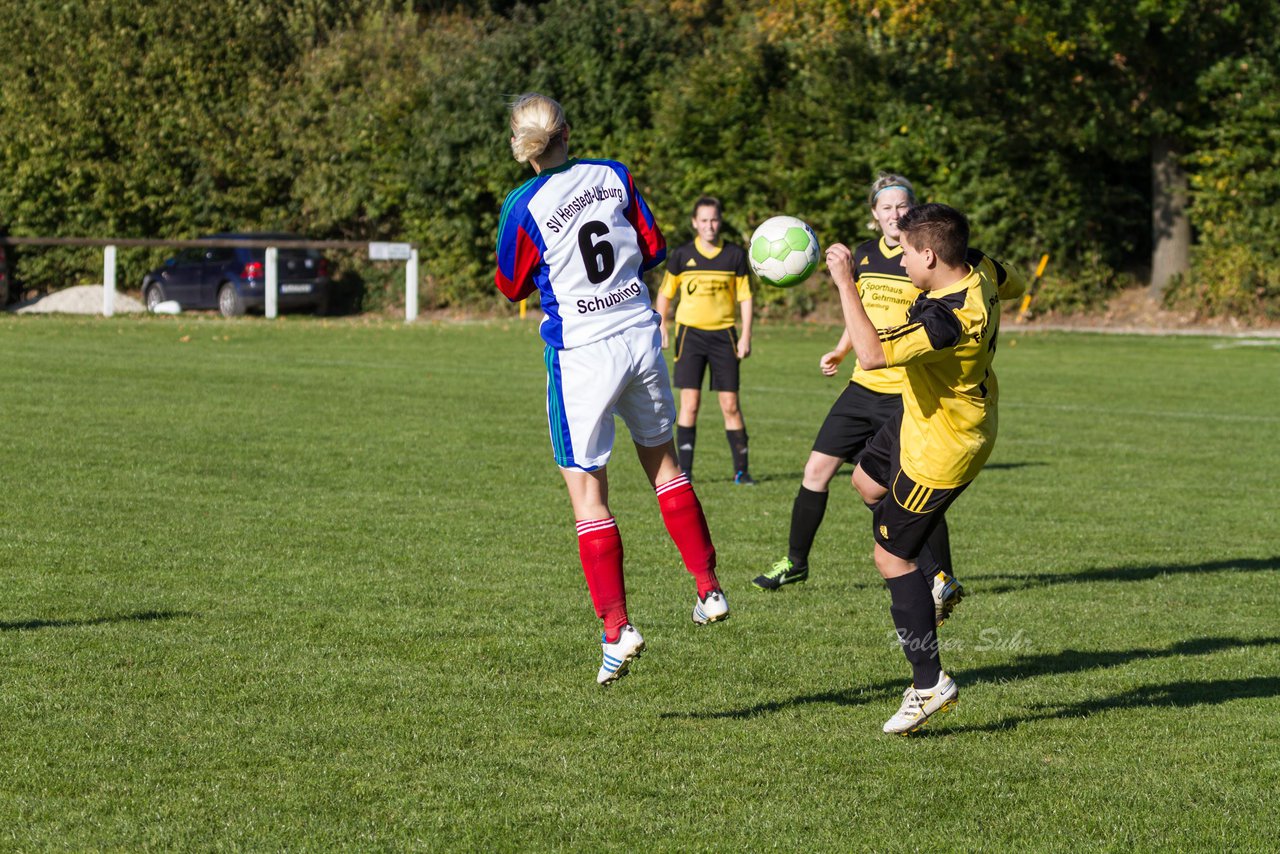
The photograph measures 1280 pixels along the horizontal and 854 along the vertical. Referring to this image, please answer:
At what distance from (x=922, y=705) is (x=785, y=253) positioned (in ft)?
7.68

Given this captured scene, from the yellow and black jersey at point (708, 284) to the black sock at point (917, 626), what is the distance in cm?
725

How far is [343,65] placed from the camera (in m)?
38.7

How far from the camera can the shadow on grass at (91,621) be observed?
6.75 meters

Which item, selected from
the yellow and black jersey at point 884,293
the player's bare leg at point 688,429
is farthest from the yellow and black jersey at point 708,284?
the yellow and black jersey at point 884,293

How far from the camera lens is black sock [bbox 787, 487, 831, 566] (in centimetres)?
784

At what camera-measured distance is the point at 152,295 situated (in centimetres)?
3444

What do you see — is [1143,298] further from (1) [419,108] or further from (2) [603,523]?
(2) [603,523]

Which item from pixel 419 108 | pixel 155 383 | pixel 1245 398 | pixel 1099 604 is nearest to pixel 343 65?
pixel 419 108

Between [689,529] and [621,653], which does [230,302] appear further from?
[621,653]

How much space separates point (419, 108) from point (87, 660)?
32240mm

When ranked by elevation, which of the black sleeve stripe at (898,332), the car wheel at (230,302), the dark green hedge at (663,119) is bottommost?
the car wheel at (230,302)

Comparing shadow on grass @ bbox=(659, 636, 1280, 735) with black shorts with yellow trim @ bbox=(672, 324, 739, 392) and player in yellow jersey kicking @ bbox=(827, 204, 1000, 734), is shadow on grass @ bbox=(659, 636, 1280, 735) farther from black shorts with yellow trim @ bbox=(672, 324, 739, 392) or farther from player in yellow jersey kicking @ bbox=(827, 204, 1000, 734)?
black shorts with yellow trim @ bbox=(672, 324, 739, 392)

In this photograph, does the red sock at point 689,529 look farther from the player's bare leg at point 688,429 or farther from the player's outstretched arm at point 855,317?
the player's bare leg at point 688,429

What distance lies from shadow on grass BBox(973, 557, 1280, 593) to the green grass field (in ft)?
0.14
